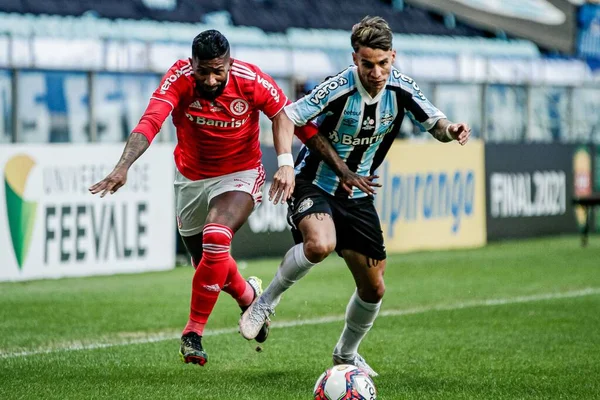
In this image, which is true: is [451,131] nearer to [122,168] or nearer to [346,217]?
[346,217]

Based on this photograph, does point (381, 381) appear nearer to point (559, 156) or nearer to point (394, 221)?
point (394, 221)

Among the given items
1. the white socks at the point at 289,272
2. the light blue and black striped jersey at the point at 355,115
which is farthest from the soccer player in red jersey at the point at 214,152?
the white socks at the point at 289,272

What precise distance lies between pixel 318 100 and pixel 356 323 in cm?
134

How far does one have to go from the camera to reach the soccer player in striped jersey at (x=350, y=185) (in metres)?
6.79

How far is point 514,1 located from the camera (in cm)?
3550

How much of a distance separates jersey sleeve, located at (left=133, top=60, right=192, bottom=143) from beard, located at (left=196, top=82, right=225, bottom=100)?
8 centimetres

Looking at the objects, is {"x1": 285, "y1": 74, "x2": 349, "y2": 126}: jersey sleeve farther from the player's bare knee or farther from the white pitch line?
the white pitch line

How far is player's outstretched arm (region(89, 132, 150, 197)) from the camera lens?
6.01 metres

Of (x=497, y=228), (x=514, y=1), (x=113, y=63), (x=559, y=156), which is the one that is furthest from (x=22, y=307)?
(x=514, y=1)

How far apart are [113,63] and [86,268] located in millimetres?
10965

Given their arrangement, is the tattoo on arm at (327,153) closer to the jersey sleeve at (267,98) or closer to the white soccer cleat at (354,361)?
the jersey sleeve at (267,98)

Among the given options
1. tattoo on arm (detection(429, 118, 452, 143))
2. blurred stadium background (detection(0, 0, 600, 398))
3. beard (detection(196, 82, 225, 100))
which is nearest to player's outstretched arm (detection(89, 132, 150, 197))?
beard (detection(196, 82, 225, 100))

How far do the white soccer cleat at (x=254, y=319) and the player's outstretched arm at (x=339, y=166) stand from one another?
2.82 ft

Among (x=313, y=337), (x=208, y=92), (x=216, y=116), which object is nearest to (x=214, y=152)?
(x=216, y=116)
